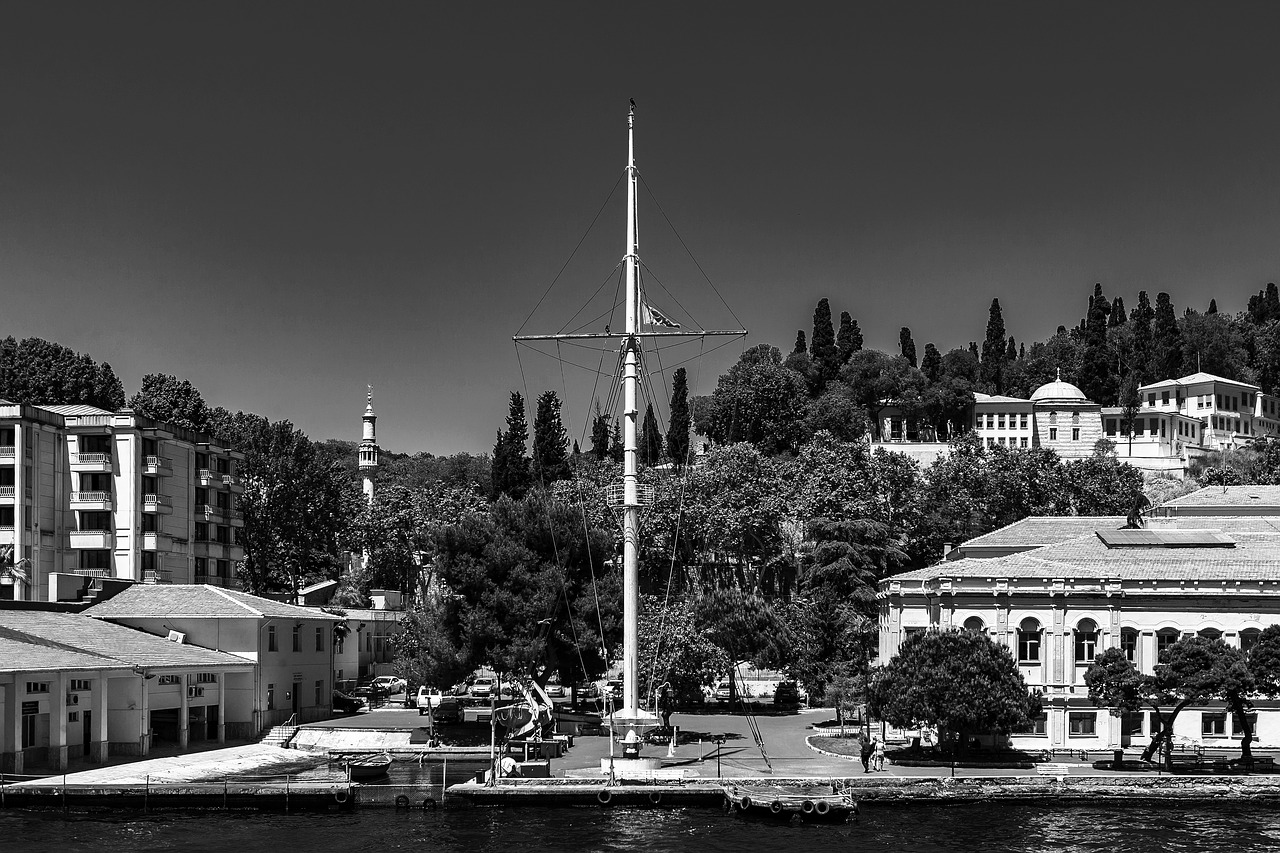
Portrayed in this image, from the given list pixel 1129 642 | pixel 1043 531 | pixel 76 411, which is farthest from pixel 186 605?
pixel 1043 531

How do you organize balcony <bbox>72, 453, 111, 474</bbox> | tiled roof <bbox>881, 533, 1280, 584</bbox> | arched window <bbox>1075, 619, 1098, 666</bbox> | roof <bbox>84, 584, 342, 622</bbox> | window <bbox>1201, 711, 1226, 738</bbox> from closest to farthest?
window <bbox>1201, 711, 1226, 738</bbox>, tiled roof <bbox>881, 533, 1280, 584</bbox>, arched window <bbox>1075, 619, 1098, 666</bbox>, roof <bbox>84, 584, 342, 622</bbox>, balcony <bbox>72, 453, 111, 474</bbox>

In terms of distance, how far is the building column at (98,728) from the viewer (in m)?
56.1

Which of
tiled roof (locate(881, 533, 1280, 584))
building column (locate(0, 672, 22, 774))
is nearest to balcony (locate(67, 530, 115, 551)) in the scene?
→ building column (locate(0, 672, 22, 774))

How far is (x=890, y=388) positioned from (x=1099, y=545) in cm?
10712

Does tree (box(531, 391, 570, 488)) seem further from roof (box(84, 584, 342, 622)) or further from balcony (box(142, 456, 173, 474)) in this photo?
roof (box(84, 584, 342, 622))

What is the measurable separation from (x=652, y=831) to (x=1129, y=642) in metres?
26.9

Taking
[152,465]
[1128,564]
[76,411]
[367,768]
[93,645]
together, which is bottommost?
[367,768]

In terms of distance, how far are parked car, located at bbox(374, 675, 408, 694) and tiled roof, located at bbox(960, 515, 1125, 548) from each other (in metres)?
37.3

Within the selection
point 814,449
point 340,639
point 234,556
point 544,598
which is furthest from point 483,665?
point 814,449

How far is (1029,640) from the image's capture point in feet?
204

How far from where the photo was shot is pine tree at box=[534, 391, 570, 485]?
128 meters

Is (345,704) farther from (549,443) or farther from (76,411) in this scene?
A: (549,443)

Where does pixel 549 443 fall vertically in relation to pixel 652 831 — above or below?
above

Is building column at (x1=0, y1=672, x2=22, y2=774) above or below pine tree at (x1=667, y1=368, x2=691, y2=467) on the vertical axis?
below
